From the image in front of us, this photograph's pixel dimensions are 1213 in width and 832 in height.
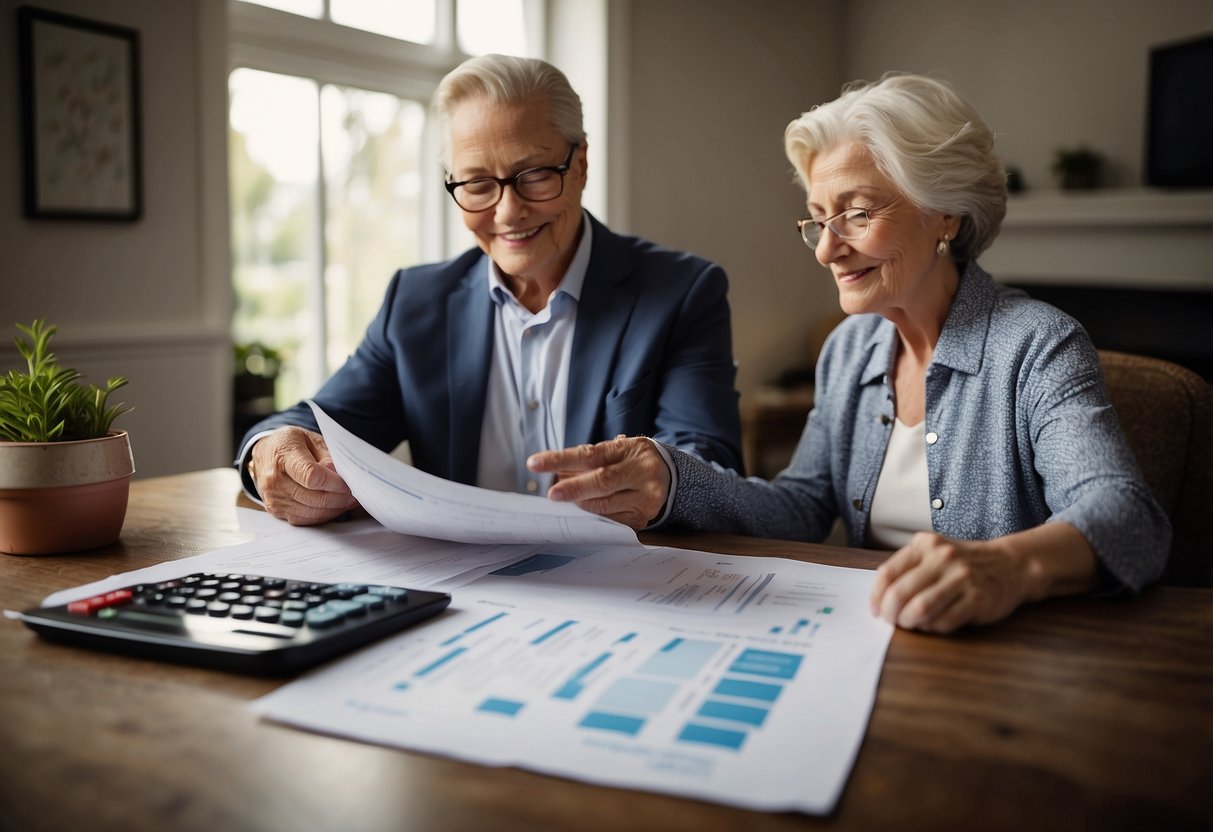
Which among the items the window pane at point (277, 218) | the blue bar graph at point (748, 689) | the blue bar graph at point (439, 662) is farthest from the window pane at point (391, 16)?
the blue bar graph at point (748, 689)

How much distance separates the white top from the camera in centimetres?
140

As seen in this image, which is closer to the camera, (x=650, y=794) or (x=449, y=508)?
(x=650, y=794)

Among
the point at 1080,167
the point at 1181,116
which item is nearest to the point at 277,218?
the point at 1080,167

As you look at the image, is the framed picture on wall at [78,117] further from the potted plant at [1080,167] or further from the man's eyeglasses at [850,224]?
the potted plant at [1080,167]

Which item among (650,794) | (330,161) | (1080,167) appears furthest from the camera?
(1080,167)

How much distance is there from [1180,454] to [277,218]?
2875 mm

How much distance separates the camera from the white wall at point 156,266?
8.82 ft

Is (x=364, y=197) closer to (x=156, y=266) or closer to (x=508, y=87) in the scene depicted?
(x=156, y=266)

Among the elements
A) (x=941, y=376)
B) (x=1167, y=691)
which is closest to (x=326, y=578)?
(x=1167, y=691)

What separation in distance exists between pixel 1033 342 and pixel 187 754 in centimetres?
107

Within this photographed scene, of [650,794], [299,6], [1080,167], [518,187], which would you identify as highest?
[299,6]

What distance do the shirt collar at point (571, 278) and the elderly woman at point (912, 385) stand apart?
361mm

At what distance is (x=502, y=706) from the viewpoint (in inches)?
25.6

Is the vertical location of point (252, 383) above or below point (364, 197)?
below
